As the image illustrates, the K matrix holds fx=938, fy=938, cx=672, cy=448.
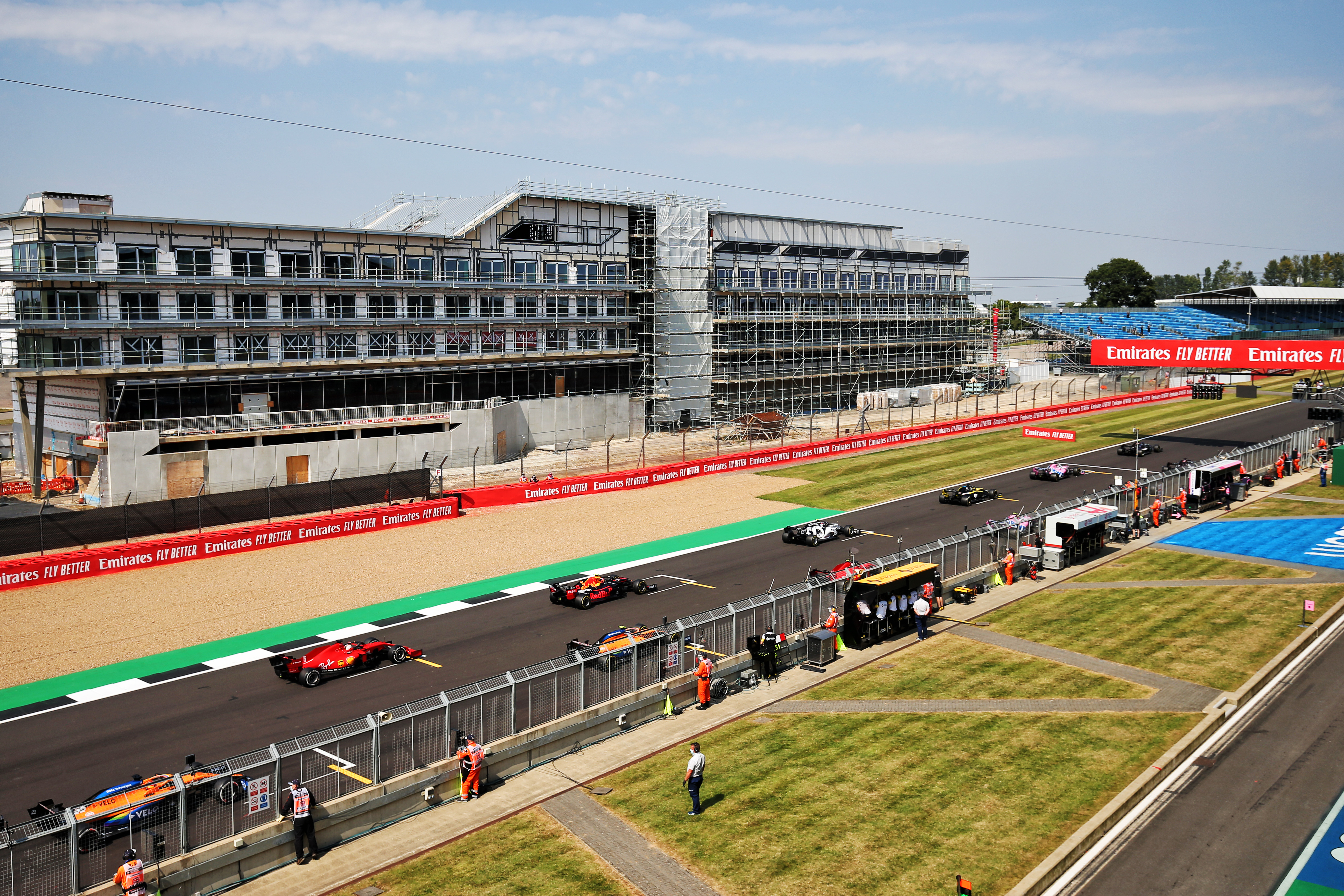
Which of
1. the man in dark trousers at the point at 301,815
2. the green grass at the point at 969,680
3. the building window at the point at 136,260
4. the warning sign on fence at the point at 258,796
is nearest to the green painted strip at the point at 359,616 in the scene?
the warning sign on fence at the point at 258,796

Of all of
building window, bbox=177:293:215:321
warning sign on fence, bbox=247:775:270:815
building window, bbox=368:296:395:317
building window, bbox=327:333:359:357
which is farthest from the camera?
building window, bbox=368:296:395:317

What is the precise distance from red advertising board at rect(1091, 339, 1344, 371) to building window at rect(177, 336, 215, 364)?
6507cm

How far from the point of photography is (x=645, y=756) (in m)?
21.2

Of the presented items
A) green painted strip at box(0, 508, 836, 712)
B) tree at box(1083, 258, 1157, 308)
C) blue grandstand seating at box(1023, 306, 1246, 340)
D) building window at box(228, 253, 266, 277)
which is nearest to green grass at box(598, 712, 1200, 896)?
green painted strip at box(0, 508, 836, 712)

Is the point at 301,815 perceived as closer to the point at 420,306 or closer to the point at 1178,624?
the point at 1178,624

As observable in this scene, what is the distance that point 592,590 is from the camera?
33.3 metres

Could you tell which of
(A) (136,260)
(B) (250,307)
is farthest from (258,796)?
(B) (250,307)

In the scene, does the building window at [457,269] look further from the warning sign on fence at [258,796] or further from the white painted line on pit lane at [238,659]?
the warning sign on fence at [258,796]

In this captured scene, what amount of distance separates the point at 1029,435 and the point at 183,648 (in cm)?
5909

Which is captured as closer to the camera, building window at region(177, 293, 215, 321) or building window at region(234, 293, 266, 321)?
building window at region(177, 293, 215, 321)

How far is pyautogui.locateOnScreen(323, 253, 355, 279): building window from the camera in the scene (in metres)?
59.4

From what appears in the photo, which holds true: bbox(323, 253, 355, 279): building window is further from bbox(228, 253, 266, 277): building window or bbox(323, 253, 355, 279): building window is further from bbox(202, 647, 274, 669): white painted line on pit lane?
bbox(202, 647, 274, 669): white painted line on pit lane

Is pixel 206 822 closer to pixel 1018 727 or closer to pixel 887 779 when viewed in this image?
pixel 887 779

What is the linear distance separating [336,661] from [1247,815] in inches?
880
